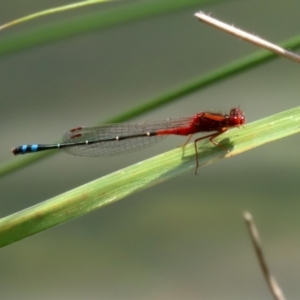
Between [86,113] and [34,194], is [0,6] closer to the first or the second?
[86,113]

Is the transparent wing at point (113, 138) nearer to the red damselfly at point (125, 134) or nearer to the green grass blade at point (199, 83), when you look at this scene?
the red damselfly at point (125, 134)

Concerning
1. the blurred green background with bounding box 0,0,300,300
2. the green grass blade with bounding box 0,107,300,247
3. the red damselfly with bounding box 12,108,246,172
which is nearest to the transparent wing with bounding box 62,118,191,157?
the red damselfly with bounding box 12,108,246,172

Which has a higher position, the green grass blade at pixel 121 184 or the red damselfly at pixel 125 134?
the red damselfly at pixel 125 134

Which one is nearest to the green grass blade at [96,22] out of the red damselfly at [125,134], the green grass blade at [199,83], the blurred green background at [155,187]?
the green grass blade at [199,83]

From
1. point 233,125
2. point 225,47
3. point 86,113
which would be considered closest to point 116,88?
point 86,113

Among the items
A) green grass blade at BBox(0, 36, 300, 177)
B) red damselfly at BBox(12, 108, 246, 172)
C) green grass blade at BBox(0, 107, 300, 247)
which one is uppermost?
red damselfly at BBox(12, 108, 246, 172)

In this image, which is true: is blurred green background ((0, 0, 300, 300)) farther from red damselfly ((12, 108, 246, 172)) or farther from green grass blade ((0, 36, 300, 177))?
green grass blade ((0, 36, 300, 177))
